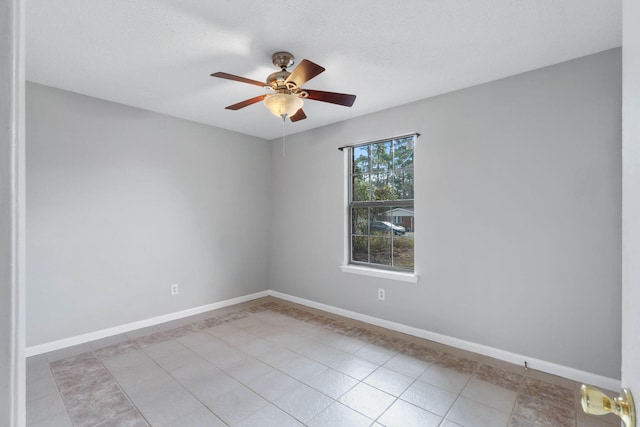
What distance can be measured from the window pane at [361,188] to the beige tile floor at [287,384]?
5.17 feet

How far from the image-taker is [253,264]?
177 inches

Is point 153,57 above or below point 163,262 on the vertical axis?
above

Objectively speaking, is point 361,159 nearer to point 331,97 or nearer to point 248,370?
point 331,97

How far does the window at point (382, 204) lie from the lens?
3.34 meters

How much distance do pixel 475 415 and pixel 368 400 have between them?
2.22ft

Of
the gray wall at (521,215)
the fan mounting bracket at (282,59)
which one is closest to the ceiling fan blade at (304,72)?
the fan mounting bracket at (282,59)

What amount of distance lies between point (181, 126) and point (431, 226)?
3.14m

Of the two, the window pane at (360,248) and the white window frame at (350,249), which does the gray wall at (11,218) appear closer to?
the white window frame at (350,249)

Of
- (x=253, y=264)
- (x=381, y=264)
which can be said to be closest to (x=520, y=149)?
(x=381, y=264)

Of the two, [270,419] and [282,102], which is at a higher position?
[282,102]

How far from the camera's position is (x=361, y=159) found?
3.77 m
